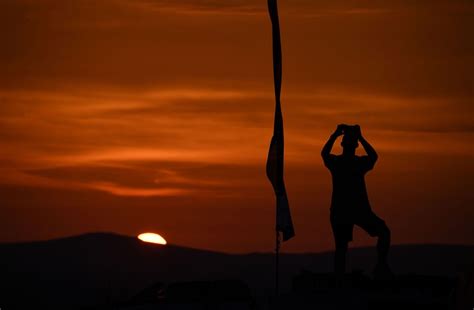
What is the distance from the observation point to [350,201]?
17.9m

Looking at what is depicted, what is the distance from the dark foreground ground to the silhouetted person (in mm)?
446

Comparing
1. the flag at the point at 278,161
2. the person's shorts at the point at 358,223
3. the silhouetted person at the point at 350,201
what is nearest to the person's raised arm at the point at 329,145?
the silhouetted person at the point at 350,201

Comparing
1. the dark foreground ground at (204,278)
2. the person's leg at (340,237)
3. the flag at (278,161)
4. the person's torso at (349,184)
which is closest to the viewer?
the dark foreground ground at (204,278)

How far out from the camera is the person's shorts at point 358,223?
58.7ft

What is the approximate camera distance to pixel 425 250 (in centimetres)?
5575

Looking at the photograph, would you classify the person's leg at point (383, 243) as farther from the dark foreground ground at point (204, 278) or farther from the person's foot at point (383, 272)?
the dark foreground ground at point (204, 278)

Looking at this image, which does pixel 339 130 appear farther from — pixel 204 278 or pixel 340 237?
pixel 204 278

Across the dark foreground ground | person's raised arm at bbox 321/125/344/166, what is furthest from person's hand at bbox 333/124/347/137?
the dark foreground ground

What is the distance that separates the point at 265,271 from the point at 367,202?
5034 cm

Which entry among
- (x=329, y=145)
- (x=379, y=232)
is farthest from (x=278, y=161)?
(x=379, y=232)

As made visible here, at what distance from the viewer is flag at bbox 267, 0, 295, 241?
62.6 feet

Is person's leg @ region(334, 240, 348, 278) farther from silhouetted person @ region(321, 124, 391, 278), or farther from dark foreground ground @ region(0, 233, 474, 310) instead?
dark foreground ground @ region(0, 233, 474, 310)

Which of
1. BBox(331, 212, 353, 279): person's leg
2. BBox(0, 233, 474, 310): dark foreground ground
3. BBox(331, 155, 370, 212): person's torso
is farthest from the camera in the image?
BBox(331, 212, 353, 279): person's leg

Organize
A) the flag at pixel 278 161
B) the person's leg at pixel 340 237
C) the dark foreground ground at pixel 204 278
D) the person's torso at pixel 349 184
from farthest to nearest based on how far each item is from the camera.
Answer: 1. the flag at pixel 278 161
2. the person's leg at pixel 340 237
3. the person's torso at pixel 349 184
4. the dark foreground ground at pixel 204 278
